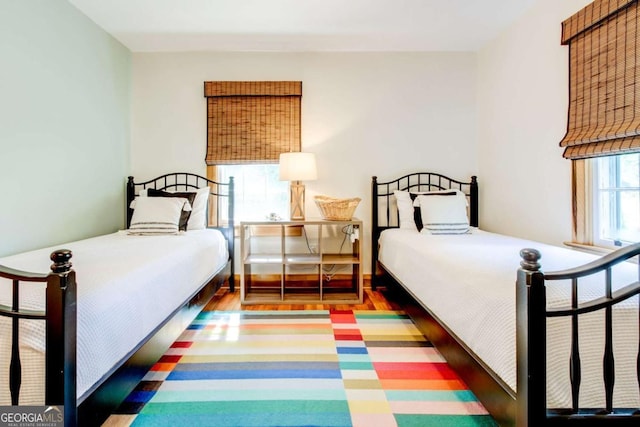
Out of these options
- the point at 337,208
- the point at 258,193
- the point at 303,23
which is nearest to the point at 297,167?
the point at 337,208

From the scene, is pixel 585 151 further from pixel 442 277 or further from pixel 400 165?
pixel 400 165

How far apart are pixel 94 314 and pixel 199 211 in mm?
1979

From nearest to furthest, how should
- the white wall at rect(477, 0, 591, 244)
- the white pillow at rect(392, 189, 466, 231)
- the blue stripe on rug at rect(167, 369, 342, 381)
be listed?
the blue stripe on rug at rect(167, 369, 342, 381) → the white wall at rect(477, 0, 591, 244) → the white pillow at rect(392, 189, 466, 231)

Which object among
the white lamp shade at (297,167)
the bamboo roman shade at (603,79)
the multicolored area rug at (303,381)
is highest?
the bamboo roman shade at (603,79)

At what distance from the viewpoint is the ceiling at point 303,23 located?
8.63ft

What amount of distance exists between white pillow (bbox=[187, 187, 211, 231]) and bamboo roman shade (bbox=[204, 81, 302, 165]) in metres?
0.41

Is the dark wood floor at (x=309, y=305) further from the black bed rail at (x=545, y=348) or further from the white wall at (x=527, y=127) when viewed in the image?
the black bed rail at (x=545, y=348)

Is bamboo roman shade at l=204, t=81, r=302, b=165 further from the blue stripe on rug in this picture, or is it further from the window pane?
the blue stripe on rug

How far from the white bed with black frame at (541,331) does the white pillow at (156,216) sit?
2118 millimetres

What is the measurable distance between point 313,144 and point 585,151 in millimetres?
2234

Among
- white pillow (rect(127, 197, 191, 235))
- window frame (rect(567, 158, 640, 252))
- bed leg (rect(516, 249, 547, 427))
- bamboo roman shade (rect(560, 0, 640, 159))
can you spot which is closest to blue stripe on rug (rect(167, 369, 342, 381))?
bed leg (rect(516, 249, 547, 427))

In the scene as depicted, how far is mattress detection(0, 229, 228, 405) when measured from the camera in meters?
1.04

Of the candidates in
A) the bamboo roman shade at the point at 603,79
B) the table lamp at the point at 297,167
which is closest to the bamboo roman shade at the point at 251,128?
the table lamp at the point at 297,167

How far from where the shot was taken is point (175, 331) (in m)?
1.99
